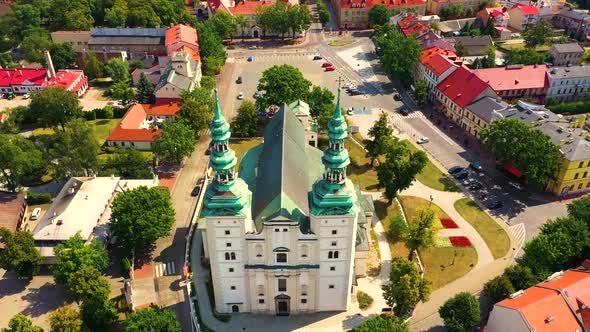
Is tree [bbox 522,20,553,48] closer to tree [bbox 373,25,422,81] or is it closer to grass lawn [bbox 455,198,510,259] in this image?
tree [bbox 373,25,422,81]

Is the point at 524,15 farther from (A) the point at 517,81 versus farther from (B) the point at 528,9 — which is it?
(A) the point at 517,81

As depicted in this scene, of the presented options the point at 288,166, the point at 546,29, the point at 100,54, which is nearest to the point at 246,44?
the point at 100,54

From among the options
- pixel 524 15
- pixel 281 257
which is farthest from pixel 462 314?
pixel 524 15

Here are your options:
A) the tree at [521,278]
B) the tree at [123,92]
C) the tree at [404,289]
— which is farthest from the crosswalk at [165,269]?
the tree at [123,92]

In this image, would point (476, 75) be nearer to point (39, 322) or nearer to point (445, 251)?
point (445, 251)

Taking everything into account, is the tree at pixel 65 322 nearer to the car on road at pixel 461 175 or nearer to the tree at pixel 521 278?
the tree at pixel 521 278

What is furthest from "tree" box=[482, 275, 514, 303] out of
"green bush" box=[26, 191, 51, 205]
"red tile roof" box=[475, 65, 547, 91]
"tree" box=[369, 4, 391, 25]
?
"tree" box=[369, 4, 391, 25]
